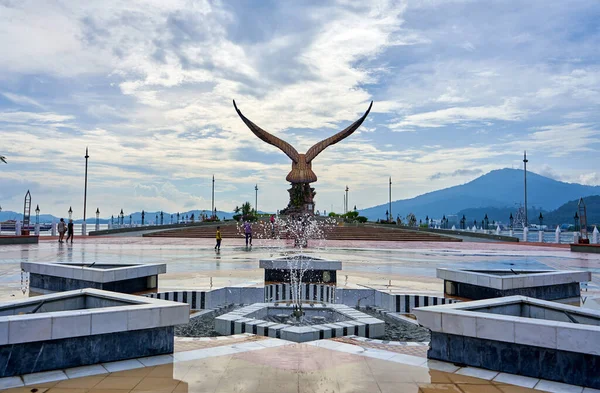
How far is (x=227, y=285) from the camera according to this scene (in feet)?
31.3

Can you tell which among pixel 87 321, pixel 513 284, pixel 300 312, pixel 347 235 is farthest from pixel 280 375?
pixel 347 235

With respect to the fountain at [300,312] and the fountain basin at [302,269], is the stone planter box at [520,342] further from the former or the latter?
the fountain basin at [302,269]

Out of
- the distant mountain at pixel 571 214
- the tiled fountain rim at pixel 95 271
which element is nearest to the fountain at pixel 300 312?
the tiled fountain rim at pixel 95 271

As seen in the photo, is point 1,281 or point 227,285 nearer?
point 227,285

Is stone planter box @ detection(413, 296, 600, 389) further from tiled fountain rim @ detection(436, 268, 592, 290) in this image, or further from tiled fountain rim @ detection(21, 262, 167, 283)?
tiled fountain rim @ detection(21, 262, 167, 283)

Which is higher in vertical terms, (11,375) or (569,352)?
(569,352)

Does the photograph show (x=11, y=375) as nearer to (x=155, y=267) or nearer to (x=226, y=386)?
(x=226, y=386)

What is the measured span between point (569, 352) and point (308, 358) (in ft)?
7.89

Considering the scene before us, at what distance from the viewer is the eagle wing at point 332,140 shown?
44531mm

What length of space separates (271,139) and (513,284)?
38.5 meters

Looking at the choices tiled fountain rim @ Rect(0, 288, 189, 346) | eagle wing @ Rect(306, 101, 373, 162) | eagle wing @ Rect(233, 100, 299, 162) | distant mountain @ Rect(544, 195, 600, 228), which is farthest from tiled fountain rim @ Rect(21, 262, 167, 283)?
distant mountain @ Rect(544, 195, 600, 228)

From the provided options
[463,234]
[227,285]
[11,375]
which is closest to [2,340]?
[11,375]

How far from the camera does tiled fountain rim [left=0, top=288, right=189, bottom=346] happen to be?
13.7ft

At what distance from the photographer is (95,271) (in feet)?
26.1
